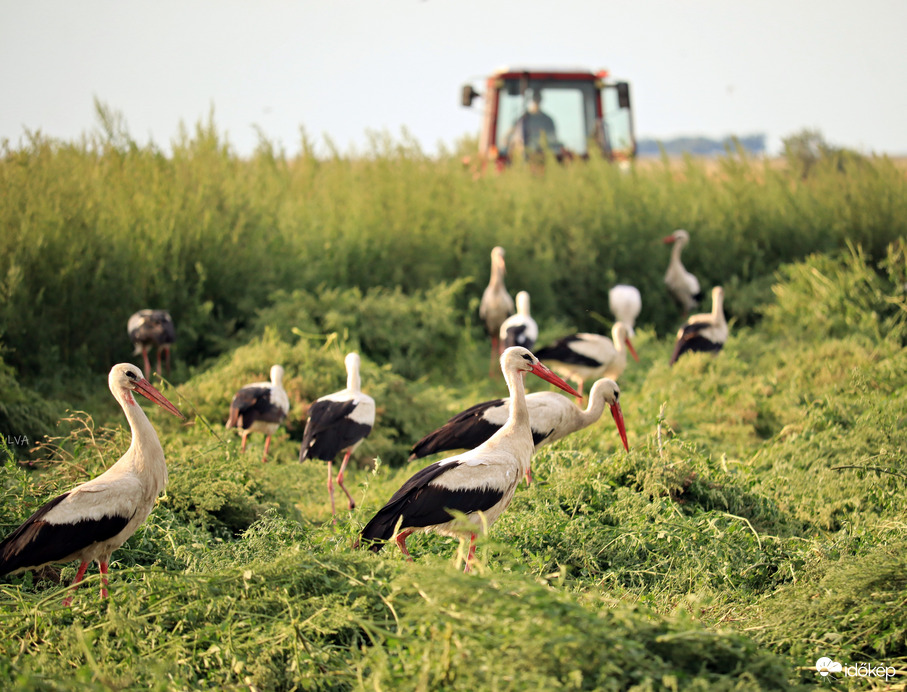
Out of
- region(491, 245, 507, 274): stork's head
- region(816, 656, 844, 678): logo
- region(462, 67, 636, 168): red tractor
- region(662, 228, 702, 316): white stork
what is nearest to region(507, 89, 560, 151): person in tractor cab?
region(462, 67, 636, 168): red tractor

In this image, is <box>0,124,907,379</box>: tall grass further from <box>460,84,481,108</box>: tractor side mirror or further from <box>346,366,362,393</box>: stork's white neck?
<box>346,366,362,393</box>: stork's white neck

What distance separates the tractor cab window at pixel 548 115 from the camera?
13844 millimetres

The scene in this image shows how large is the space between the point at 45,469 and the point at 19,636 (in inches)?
111

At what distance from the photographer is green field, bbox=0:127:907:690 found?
116 inches

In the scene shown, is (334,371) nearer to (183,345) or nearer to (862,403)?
(183,345)

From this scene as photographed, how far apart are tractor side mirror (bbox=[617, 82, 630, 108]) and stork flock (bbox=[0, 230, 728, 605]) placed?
17.5ft

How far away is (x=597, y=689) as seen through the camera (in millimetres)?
2463

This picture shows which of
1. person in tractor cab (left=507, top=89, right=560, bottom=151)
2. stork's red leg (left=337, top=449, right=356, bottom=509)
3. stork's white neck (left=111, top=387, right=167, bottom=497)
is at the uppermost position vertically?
person in tractor cab (left=507, top=89, right=560, bottom=151)

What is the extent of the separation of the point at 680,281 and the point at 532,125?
12.9 ft

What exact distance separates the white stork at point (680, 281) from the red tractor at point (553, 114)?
2409 millimetres

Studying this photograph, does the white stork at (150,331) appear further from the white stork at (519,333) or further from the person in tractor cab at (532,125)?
the person in tractor cab at (532,125)

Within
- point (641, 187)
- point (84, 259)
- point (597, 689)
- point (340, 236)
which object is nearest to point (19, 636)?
point (597, 689)

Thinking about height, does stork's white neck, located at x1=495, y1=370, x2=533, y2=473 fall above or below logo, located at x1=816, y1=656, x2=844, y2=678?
above

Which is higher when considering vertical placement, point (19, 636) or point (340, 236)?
point (340, 236)
